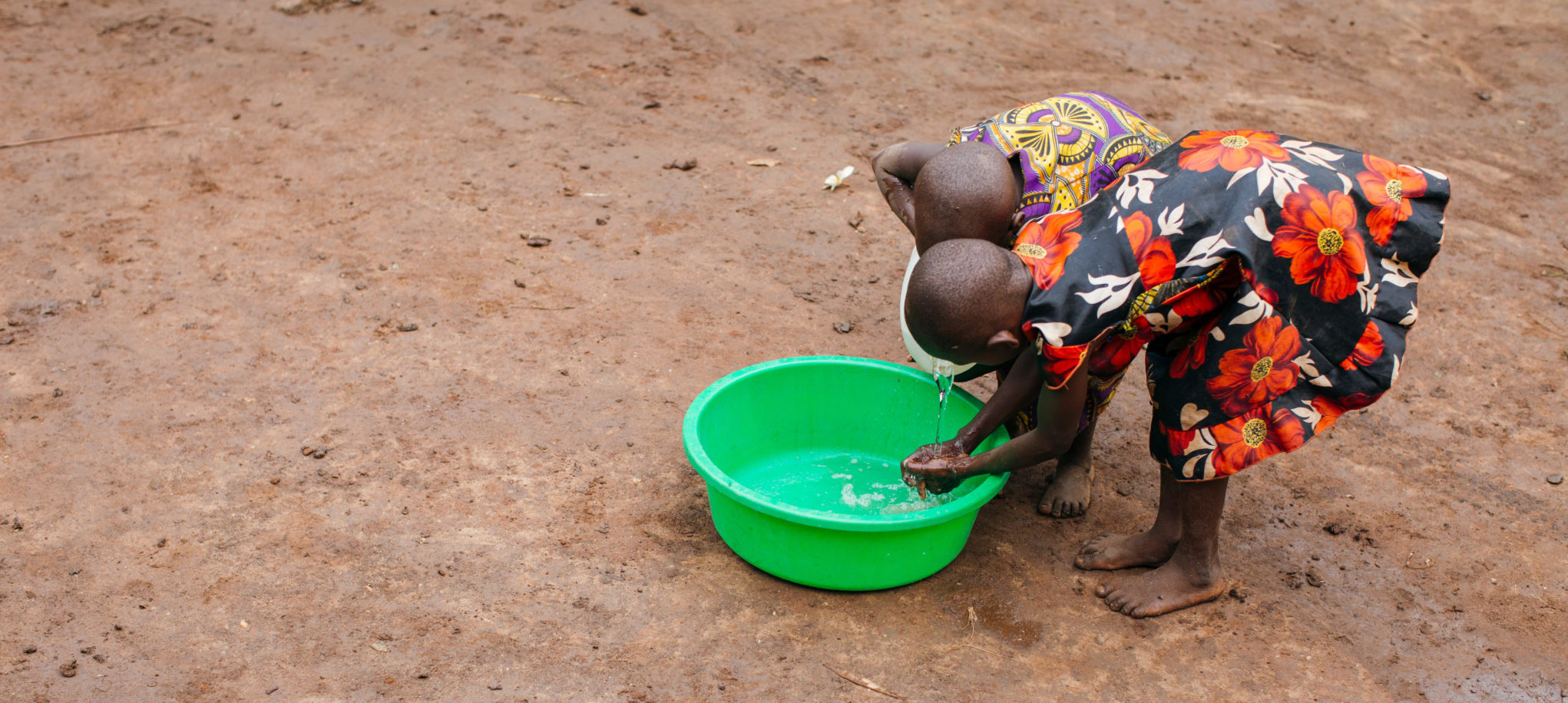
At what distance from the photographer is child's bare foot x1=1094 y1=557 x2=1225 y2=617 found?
2.06 metres

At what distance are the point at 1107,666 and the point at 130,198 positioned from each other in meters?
3.26

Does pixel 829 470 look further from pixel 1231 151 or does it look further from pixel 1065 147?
pixel 1231 151

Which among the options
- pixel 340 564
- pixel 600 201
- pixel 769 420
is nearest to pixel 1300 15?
pixel 600 201

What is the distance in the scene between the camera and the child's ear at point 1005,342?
65.8 inches

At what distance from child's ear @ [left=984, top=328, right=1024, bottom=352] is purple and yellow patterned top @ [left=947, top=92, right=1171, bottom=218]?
340 mm

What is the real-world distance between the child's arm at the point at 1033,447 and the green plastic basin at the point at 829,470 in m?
0.05

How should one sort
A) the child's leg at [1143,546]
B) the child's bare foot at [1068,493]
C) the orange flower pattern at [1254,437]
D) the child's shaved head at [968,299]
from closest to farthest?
1. the child's shaved head at [968,299]
2. the orange flower pattern at [1254,437]
3. the child's leg at [1143,546]
4. the child's bare foot at [1068,493]

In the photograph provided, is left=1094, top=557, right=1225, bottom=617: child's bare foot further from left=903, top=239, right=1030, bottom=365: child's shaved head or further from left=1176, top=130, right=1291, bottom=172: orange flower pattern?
left=1176, top=130, right=1291, bottom=172: orange flower pattern

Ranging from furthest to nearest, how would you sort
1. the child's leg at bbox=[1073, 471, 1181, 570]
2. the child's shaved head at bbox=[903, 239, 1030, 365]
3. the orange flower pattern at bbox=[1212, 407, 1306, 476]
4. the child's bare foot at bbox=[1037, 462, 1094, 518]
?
1. the child's bare foot at bbox=[1037, 462, 1094, 518]
2. the child's leg at bbox=[1073, 471, 1181, 570]
3. the orange flower pattern at bbox=[1212, 407, 1306, 476]
4. the child's shaved head at bbox=[903, 239, 1030, 365]

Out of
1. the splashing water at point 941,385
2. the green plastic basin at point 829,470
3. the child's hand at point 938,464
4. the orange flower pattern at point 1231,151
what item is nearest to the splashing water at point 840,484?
the green plastic basin at point 829,470

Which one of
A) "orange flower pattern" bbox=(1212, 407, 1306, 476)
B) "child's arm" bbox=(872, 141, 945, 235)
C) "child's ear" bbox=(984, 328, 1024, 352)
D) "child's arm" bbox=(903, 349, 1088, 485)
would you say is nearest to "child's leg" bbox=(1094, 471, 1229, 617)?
"orange flower pattern" bbox=(1212, 407, 1306, 476)

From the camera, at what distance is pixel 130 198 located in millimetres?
3359

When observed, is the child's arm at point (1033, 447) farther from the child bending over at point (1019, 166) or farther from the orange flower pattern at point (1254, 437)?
the orange flower pattern at point (1254, 437)

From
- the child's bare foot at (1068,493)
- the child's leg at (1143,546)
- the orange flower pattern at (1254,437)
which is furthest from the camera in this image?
the child's bare foot at (1068,493)
